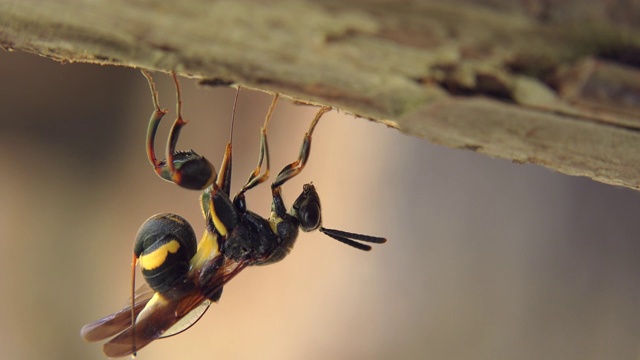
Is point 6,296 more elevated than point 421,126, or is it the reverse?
point 421,126

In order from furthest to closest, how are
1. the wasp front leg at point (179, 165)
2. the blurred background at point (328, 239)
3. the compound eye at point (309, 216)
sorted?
the blurred background at point (328, 239)
the compound eye at point (309, 216)
the wasp front leg at point (179, 165)

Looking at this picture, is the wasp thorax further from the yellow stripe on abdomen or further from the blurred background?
the blurred background

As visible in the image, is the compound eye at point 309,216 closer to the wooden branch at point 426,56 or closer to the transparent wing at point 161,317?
the transparent wing at point 161,317

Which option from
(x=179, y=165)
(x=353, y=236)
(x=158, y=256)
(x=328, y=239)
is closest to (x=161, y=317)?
(x=158, y=256)

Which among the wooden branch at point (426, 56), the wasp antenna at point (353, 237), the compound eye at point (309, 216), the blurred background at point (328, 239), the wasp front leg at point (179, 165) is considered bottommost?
the blurred background at point (328, 239)

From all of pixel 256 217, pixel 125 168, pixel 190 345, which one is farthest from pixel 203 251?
pixel 125 168

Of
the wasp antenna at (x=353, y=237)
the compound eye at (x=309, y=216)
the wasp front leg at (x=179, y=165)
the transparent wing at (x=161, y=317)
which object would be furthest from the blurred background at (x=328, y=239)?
the wasp front leg at (x=179, y=165)

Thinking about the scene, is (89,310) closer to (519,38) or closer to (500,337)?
(500,337)

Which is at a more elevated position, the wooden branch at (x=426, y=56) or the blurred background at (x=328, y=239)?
the wooden branch at (x=426, y=56)
